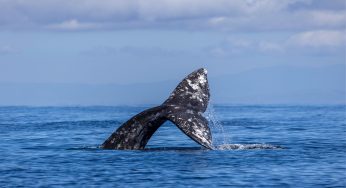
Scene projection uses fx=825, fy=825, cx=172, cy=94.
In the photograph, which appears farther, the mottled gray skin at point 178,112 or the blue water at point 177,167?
the mottled gray skin at point 178,112

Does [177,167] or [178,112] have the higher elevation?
[178,112]

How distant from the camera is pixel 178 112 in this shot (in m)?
23.8

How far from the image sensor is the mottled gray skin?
23578 mm

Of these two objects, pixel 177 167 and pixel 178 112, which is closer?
pixel 177 167

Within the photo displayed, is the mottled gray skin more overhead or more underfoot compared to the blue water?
more overhead

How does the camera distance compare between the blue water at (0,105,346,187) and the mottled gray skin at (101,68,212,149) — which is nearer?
the blue water at (0,105,346,187)

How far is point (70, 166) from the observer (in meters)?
23.3

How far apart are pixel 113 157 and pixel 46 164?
1.99 meters

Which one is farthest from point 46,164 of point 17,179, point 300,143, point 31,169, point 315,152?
point 300,143

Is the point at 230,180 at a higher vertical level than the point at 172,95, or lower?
lower

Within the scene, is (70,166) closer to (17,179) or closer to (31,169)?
(31,169)

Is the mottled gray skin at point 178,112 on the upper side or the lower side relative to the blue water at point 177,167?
upper

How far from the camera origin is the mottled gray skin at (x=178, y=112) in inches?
928

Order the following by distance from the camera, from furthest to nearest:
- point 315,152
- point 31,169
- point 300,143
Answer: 1. point 300,143
2. point 315,152
3. point 31,169
